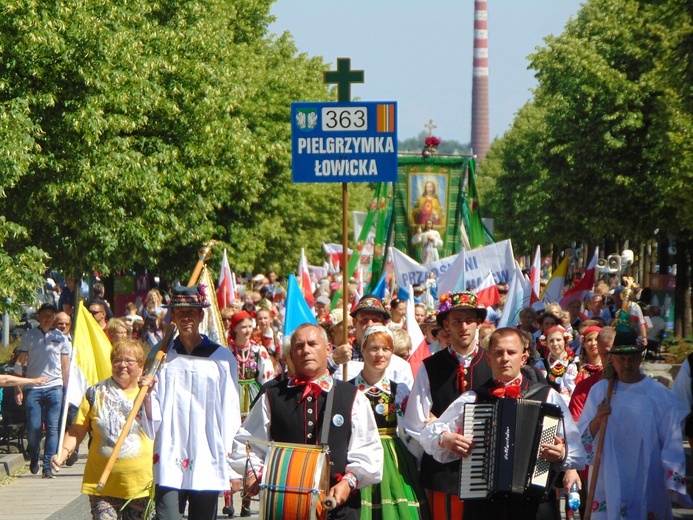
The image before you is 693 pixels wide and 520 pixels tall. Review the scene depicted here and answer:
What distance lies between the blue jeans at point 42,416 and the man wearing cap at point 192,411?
24.1ft

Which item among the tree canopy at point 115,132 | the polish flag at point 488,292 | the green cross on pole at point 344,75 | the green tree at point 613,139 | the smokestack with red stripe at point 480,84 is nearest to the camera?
the green cross on pole at point 344,75

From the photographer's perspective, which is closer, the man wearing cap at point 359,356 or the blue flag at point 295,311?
the man wearing cap at point 359,356

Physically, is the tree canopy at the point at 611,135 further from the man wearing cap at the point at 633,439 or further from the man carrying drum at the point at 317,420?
the man carrying drum at the point at 317,420

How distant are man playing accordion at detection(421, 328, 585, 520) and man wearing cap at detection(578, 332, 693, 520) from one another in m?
1.02

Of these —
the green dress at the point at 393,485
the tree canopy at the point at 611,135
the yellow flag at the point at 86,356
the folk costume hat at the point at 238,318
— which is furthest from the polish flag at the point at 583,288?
the green dress at the point at 393,485

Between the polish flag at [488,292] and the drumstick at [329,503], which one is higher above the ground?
the polish flag at [488,292]

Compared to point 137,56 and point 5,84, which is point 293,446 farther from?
point 137,56

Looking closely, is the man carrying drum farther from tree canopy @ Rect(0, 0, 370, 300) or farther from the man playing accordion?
tree canopy @ Rect(0, 0, 370, 300)

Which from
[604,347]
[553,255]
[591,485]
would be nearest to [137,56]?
[604,347]

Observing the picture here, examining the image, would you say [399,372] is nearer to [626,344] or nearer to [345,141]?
[626,344]

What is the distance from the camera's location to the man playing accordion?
7086 millimetres

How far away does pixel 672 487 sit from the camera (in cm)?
802

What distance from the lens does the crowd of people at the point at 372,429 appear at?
6863mm

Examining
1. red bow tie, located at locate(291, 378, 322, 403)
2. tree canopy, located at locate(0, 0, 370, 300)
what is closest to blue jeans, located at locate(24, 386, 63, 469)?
tree canopy, located at locate(0, 0, 370, 300)
